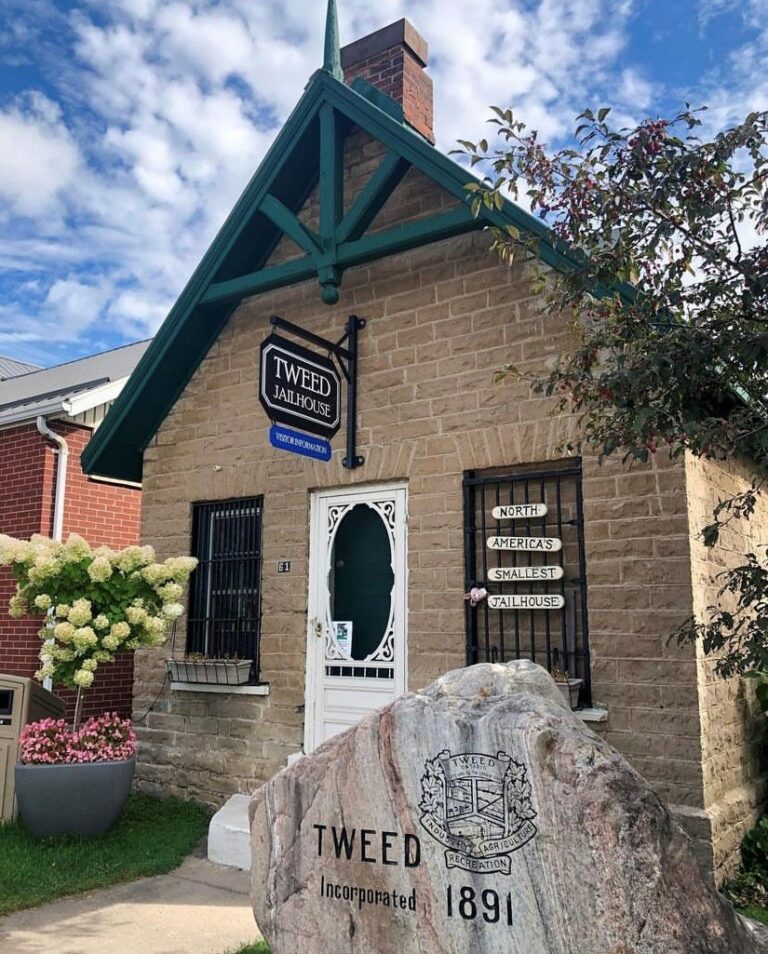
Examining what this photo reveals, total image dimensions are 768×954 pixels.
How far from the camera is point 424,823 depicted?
3.01m

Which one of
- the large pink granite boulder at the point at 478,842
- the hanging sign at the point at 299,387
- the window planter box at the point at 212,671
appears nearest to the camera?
the large pink granite boulder at the point at 478,842

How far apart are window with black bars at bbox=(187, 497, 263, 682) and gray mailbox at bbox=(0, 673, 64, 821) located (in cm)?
138

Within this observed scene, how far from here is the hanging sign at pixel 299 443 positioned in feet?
19.2

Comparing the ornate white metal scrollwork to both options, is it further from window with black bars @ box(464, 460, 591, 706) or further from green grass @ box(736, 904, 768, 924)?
green grass @ box(736, 904, 768, 924)

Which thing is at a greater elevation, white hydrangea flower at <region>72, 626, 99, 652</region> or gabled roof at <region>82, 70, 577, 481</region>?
gabled roof at <region>82, 70, 577, 481</region>

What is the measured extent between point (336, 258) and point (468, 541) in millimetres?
2474

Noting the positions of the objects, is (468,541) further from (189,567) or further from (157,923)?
(157,923)

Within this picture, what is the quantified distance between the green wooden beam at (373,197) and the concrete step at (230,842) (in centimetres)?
439

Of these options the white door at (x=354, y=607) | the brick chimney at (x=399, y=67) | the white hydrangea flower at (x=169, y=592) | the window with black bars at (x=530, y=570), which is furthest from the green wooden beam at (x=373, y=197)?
the white hydrangea flower at (x=169, y=592)

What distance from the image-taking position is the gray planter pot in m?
5.95

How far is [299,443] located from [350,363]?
1079 mm

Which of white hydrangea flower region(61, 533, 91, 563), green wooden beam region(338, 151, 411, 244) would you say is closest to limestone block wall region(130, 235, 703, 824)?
green wooden beam region(338, 151, 411, 244)

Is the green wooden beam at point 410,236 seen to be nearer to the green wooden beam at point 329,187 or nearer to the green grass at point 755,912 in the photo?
the green wooden beam at point 329,187

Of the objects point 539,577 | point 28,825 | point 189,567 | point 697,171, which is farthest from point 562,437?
point 28,825
